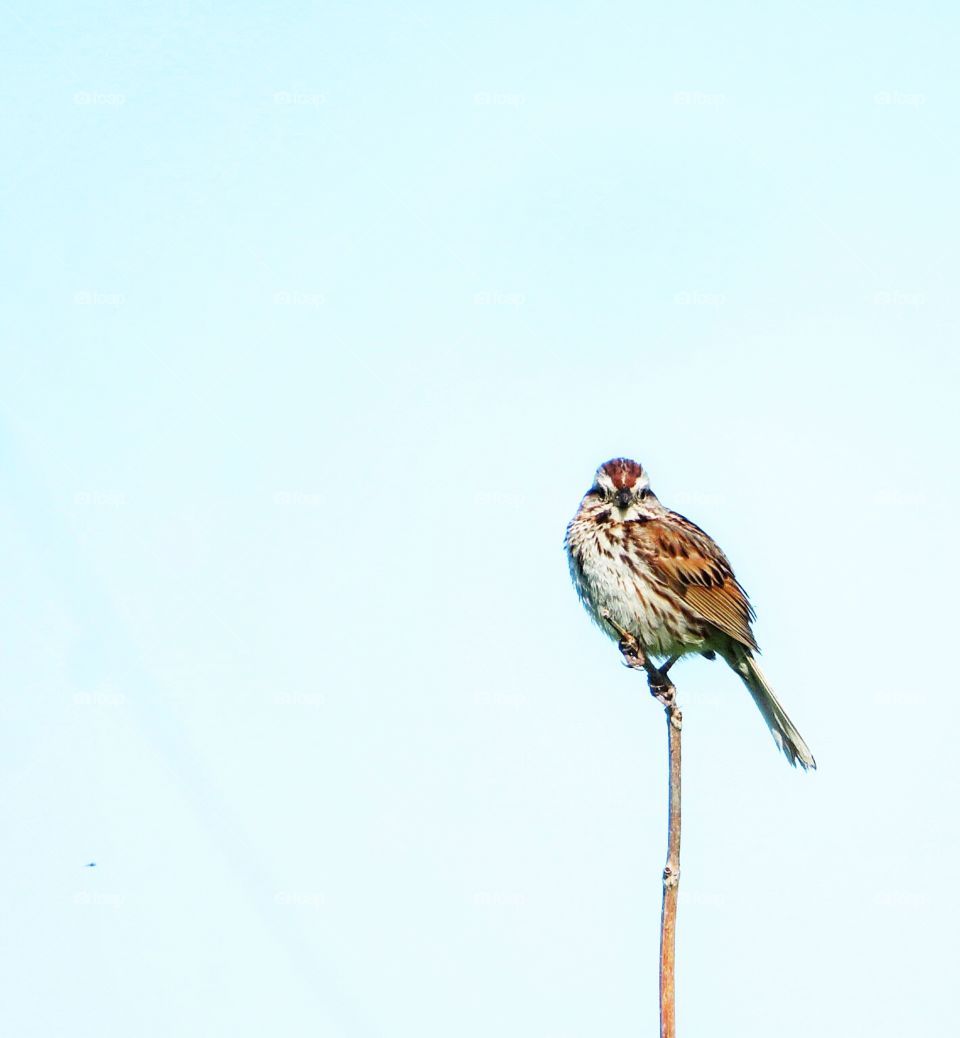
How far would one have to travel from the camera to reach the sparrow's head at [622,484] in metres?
8.46

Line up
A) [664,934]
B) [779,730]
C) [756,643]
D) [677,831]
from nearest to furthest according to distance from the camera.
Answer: [664,934], [677,831], [779,730], [756,643]

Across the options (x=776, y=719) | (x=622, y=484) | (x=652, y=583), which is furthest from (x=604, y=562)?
(x=776, y=719)

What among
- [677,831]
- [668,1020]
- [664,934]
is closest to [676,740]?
[677,831]

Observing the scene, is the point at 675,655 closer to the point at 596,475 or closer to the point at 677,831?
the point at 596,475

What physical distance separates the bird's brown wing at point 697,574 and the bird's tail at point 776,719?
0.17 m

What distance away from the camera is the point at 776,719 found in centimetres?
796

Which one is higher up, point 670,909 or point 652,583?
point 652,583

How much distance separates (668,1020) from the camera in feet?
10.3

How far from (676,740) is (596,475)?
4581mm

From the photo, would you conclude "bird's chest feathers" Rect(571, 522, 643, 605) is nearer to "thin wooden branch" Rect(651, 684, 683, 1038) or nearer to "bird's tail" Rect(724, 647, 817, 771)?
"bird's tail" Rect(724, 647, 817, 771)

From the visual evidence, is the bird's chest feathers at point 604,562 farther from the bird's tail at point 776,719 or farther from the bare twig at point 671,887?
the bare twig at point 671,887

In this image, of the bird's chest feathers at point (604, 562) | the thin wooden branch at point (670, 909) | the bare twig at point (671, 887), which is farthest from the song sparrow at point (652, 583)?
the thin wooden branch at point (670, 909)

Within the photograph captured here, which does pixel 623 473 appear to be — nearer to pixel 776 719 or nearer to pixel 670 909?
pixel 776 719

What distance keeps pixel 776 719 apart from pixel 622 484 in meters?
1.59
